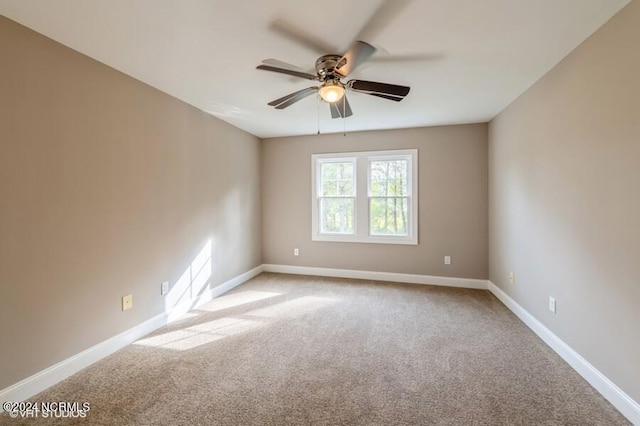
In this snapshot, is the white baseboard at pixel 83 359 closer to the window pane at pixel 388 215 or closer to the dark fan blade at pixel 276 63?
the dark fan blade at pixel 276 63

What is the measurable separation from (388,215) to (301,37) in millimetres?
3182

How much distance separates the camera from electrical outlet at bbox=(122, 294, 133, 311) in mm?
2564

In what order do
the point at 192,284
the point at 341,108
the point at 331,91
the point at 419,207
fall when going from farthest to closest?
the point at 419,207 → the point at 192,284 → the point at 341,108 → the point at 331,91

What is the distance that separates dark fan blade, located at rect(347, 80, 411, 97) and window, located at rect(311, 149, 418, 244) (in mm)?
2333

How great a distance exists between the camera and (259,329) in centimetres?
288

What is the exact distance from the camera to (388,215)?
4645 millimetres

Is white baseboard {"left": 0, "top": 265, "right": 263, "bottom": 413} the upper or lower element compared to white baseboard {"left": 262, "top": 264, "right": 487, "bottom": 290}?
lower

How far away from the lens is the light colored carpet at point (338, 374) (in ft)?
5.60

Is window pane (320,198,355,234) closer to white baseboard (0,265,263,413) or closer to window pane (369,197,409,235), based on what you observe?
window pane (369,197,409,235)

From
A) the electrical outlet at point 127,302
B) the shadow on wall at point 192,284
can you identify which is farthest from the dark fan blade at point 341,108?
the electrical outlet at point 127,302

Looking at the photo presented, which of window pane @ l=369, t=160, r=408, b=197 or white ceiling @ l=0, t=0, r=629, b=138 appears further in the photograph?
window pane @ l=369, t=160, r=408, b=197

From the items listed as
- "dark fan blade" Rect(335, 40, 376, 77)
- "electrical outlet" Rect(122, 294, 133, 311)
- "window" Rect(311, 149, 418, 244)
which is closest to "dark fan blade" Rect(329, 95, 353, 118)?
"dark fan blade" Rect(335, 40, 376, 77)

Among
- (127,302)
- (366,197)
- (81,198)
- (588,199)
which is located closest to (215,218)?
(127,302)

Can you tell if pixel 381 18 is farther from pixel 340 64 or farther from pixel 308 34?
pixel 308 34
